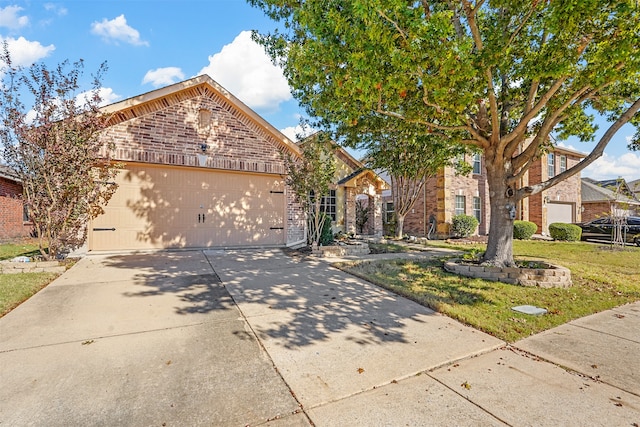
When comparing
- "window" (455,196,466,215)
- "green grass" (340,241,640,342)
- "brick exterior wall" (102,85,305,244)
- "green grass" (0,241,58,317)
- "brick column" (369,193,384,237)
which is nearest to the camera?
"green grass" (340,241,640,342)

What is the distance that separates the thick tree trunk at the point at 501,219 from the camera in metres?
7.04

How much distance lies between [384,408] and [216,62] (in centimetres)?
1504

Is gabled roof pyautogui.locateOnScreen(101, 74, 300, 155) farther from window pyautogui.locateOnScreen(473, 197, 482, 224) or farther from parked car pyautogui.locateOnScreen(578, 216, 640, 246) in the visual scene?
parked car pyautogui.locateOnScreen(578, 216, 640, 246)

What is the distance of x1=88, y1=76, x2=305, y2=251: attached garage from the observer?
28.3ft

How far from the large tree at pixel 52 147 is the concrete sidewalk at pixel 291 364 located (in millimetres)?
2759

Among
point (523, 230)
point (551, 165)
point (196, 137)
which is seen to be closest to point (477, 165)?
point (523, 230)

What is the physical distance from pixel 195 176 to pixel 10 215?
39.6 feet

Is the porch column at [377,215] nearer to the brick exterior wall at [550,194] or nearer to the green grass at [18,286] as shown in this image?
the brick exterior wall at [550,194]

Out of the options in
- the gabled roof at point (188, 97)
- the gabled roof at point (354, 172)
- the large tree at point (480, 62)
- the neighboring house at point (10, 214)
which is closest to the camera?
the large tree at point (480, 62)

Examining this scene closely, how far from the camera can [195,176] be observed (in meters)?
9.55

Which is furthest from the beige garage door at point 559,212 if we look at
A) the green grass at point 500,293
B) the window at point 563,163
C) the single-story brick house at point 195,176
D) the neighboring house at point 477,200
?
the single-story brick house at point 195,176

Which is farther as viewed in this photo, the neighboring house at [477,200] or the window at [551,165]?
the window at [551,165]

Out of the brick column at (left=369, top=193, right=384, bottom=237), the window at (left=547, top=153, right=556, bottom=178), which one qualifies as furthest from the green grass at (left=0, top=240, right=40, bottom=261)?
the window at (left=547, top=153, right=556, bottom=178)

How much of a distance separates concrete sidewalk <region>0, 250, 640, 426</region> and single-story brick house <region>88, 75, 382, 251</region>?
13.5ft
